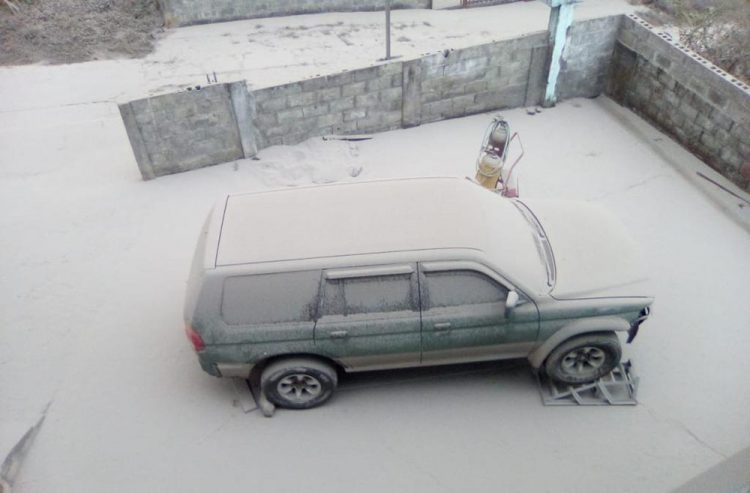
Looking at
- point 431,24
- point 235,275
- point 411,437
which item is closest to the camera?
point 235,275

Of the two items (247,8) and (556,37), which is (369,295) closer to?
(556,37)

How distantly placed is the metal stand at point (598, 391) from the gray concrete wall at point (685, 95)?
428 cm

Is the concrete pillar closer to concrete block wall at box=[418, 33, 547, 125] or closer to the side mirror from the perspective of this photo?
concrete block wall at box=[418, 33, 547, 125]

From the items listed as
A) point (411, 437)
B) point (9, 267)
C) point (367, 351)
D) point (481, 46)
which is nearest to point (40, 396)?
point (9, 267)

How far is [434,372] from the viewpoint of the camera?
583cm

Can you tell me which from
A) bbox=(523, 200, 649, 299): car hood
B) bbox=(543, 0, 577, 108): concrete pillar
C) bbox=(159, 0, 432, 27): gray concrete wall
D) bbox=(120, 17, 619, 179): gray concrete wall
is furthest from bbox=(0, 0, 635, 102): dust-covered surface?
bbox=(523, 200, 649, 299): car hood

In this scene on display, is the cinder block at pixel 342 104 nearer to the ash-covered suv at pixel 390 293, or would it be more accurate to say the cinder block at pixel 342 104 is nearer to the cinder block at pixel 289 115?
the cinder block at pixel 289 115

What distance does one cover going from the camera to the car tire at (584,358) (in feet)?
17.3

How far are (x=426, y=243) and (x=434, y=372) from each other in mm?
1520

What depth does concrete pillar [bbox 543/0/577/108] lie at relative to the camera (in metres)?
9.06

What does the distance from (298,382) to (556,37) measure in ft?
23.8

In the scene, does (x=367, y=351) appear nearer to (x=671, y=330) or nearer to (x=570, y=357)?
(x=570, y=357)

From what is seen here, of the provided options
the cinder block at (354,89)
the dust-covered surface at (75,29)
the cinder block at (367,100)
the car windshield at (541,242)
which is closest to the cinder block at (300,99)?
the cinder block at (354,89)

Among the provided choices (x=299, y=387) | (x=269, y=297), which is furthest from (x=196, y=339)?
(x=299, y=387)
